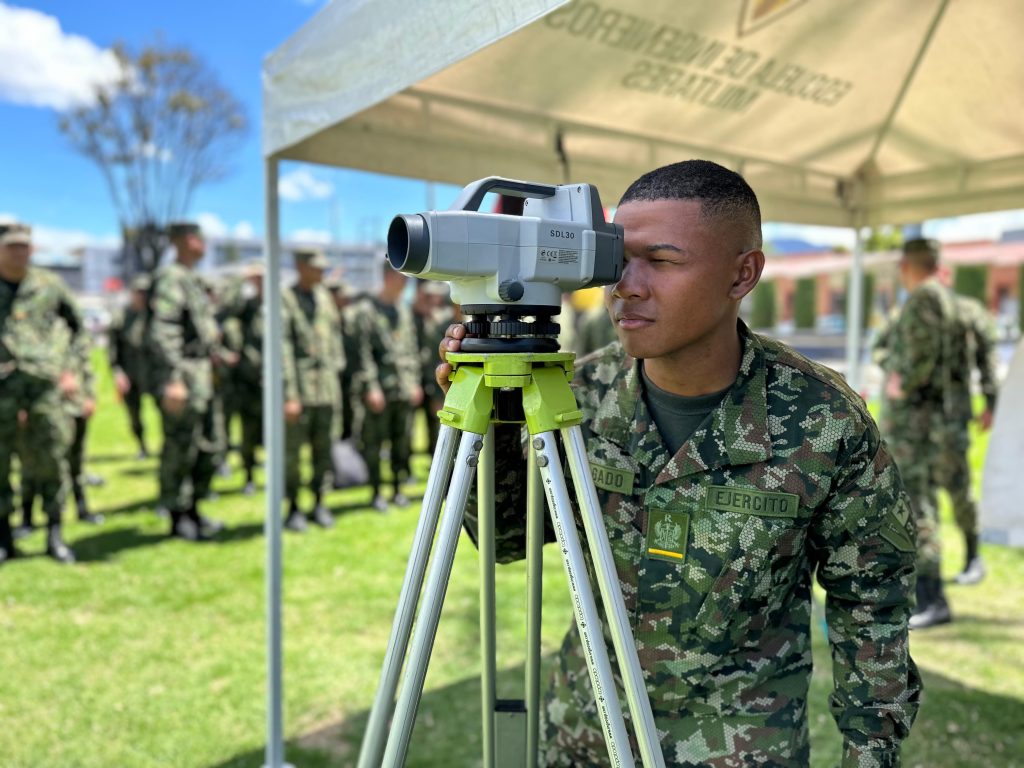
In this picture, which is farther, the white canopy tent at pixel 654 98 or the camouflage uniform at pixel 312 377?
the camouflage uniform at pixel 312 377

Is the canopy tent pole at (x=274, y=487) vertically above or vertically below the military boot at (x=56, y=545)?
above

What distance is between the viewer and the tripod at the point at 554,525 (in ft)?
3.63

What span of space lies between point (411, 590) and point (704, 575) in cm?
56

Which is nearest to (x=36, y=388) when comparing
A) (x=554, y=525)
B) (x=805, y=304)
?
(x=554, y=525)

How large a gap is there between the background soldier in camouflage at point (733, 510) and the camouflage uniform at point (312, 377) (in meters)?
4.91

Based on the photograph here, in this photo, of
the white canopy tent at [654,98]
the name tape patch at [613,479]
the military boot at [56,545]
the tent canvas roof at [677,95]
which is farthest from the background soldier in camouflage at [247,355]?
the name tape patch at [613,479]

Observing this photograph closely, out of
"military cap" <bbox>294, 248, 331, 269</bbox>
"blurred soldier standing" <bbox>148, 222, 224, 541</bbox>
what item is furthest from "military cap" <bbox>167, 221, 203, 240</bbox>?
"military cap" <bbox>294, 248, 331, 269</bbox>

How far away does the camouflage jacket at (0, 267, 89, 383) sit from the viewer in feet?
16.7

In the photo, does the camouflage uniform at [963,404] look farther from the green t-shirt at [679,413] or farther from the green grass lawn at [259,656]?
the green t-shirt at [679,413]

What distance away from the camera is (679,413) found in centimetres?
155

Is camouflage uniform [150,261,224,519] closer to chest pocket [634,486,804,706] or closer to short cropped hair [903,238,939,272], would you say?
short cropped hair [903,238,939,272]

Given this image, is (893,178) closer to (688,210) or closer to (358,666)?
(688,210)

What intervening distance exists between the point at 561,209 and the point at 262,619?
152 inches

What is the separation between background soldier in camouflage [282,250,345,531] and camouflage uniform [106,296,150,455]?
7.16ft
